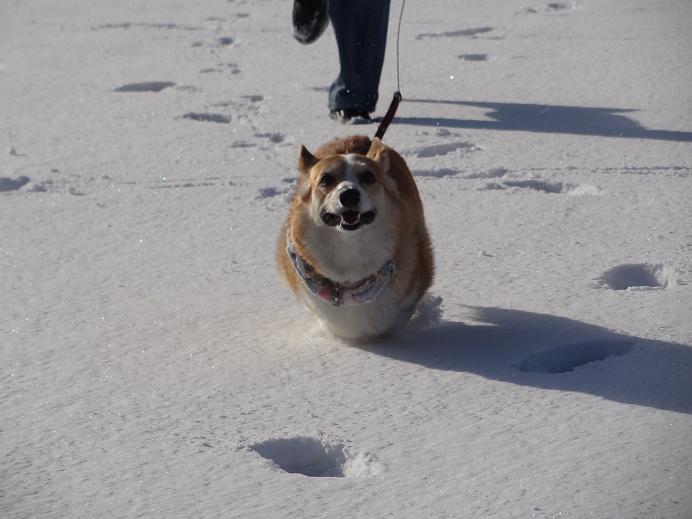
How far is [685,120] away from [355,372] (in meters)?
3.16

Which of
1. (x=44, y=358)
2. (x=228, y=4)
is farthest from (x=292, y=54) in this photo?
(x=44, y=358)

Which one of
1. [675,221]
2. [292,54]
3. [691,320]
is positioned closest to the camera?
[691,320]

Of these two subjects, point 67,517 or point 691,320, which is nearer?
point 67,517

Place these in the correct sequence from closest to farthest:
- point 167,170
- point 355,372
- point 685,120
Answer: point 355,372 < point 167,170 < point 685,120

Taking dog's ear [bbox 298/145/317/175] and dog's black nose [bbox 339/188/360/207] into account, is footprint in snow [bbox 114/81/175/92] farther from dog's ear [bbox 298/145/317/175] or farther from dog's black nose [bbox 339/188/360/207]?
dog's black nose [bbox 339/188/360/207]

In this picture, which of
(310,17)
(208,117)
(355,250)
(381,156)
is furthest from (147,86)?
(355,250)

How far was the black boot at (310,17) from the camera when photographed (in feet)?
18.8

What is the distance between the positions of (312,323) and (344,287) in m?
0.26

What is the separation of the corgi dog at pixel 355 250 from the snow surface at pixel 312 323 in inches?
4.5

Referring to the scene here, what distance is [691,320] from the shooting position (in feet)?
10.8

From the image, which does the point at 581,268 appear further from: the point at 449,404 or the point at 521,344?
the point at 449,404

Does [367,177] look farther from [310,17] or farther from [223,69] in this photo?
[223,69]

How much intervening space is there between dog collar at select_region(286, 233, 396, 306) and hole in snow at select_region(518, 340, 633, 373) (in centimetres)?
48

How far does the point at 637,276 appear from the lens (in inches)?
146
